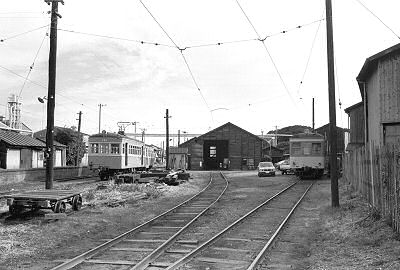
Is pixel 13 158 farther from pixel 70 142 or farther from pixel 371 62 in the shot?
pixel 371 62

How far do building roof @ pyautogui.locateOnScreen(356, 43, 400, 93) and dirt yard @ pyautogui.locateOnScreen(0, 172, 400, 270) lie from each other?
5.53 metres

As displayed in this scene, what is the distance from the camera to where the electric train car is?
33438 millimetres

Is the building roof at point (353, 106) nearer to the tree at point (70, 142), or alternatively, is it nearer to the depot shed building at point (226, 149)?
the depot shed building at point (226, 149)

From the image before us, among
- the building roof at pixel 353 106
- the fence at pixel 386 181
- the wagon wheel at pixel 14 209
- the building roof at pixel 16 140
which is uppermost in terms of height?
the building roof at pixel 353 106

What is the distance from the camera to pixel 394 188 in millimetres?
8750

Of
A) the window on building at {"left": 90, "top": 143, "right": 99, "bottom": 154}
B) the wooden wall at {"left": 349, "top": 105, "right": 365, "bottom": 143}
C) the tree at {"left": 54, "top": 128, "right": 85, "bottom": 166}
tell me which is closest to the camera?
the wooden wall at {"left": 349, "top": 105, "right": 365, "bottom": 143}

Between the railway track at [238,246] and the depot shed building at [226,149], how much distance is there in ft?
182

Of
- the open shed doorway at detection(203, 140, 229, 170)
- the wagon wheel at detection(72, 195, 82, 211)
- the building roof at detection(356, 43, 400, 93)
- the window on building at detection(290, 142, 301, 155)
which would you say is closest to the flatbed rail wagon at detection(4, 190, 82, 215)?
→ the wagon wheel at detection(72, 195, 82, 211)

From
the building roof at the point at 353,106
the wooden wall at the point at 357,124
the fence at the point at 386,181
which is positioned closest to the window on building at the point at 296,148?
the wooden wall at the point at 357,124

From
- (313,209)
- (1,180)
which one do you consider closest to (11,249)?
(313,209)

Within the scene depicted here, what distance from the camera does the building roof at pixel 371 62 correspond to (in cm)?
1616

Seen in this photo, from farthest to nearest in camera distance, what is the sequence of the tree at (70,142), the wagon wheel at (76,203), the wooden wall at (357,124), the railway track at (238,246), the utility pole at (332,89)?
the tree at (70,142)
the wooden wall at (357,124)
the utility pole at (332,89)
the wagon wheel at (76,203)
the railway track at (238,246)

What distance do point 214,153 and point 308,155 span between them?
3873cm

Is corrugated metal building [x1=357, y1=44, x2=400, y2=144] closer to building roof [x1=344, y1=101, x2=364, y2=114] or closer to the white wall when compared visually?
building roof [x1=344, y1=101, x2=364, y2=114]
